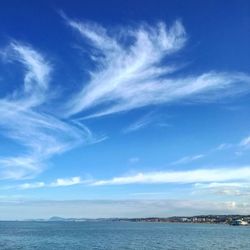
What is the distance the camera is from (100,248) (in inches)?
4478

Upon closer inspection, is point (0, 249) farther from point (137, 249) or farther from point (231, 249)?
point (231, 249)

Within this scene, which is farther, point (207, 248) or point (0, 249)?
point (207, 248)

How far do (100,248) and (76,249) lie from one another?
6755 millimetres

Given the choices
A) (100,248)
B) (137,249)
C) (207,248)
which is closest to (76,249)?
(100,248)

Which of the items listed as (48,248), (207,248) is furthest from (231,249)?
(48,248)

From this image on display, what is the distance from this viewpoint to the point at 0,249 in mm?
105188

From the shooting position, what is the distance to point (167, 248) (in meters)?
112

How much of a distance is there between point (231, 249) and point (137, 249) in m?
22.6

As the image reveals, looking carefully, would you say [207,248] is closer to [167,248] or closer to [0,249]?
[167,248]

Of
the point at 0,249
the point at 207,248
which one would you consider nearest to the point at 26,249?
the point at 0,249

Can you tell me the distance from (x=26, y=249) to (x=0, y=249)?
6039 mm

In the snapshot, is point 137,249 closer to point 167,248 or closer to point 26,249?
point 167,248

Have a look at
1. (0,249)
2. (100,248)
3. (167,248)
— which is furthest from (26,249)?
(167,248)

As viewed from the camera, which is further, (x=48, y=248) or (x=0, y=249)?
(x=48, y=248)
